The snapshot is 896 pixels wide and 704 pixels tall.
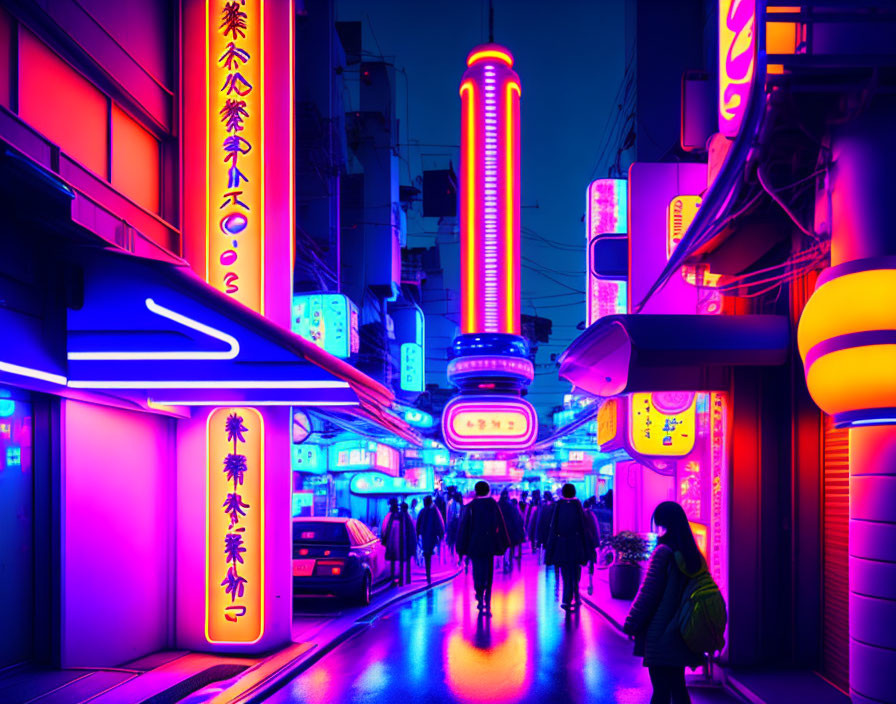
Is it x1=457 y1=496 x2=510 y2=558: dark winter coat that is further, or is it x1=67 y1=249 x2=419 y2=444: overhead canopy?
x1=457 y1=496 x2=510 y2=558: dark winter coat

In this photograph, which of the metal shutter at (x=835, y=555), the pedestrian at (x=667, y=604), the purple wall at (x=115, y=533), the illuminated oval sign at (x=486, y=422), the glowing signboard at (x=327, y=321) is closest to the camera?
the pedestrian at (x=667, y=604)

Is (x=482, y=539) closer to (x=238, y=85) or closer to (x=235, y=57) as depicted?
(x=238, y=85)

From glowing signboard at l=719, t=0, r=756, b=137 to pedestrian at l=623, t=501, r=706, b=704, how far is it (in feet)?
11.3

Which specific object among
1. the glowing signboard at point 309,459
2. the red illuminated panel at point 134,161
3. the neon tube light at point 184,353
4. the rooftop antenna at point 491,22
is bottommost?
the glowing signboard at point 309,459

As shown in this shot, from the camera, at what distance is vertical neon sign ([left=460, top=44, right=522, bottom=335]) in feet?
55.5

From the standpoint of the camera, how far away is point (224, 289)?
11.0 metres

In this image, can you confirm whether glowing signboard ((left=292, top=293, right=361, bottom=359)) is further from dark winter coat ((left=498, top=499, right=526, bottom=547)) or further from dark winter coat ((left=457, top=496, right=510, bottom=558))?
dark winter coat ((left=457, top=496, right=510, bottom=558))

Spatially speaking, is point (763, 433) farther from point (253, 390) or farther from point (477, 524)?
point (477, 524)

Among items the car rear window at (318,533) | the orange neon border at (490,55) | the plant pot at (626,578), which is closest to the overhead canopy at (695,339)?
the plant pot at (626,578)

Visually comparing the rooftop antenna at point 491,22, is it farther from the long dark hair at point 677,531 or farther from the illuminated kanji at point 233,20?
the long dark hair at point 677,531

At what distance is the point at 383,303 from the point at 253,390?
28943 millimetres

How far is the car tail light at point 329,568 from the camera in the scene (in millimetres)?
15312

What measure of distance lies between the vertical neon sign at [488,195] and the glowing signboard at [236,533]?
7.03 m

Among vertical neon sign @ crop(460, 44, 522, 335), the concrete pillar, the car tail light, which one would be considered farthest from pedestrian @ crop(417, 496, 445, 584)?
the concrete pillar
